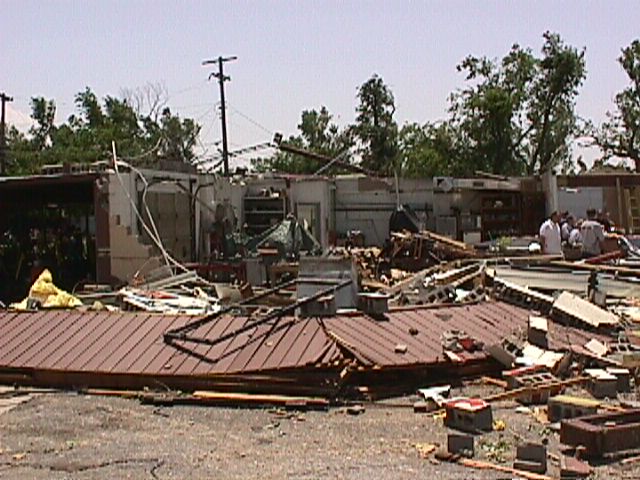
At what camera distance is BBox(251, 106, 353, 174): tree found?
60.2m

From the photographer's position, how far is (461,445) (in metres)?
8.07

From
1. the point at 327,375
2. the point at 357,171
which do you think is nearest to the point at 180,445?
the point at 327,375

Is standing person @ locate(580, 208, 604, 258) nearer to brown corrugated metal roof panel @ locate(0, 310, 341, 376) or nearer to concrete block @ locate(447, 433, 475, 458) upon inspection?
brown corrugated metal roof panel @ locate(0, 310, 341, 376)

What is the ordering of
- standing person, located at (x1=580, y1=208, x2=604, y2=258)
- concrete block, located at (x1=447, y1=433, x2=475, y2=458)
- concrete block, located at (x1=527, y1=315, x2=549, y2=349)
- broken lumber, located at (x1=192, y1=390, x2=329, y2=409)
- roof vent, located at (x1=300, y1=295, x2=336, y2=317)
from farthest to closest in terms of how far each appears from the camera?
1. standing person, located at (x1=580, y1=208, x2=604, y2=258)
2. concrete block, located at (x1=527, y1=315, x2=549, y2=349)
3. roof vent, located at (x1=300, y1=295, x2=336, y2=317)
4. broken lumber, located at (x1=192, y1=390, x2=329, y2=409)
5. concrete block, located at (x1=447, y1=433, x2=475, y2=458)

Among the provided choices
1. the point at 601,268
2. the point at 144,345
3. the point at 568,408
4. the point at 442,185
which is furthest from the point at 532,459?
the point at 442,185

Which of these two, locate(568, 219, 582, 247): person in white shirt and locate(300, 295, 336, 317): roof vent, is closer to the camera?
locate(300, 295, 336, 317): roof vent

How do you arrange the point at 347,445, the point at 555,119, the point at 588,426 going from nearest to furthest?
the point at 588,426
the point at 347,445
the point at 555,119

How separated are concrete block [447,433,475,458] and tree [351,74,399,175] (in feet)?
163

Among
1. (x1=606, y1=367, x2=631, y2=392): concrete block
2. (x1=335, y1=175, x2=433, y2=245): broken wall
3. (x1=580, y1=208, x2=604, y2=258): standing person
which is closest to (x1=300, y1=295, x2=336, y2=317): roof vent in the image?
(x1=606, y1=367, x2=631, y2=392): concrete block

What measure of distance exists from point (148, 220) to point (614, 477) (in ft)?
53.8

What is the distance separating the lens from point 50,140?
68625mm

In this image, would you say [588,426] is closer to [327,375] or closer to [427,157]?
[327,375]

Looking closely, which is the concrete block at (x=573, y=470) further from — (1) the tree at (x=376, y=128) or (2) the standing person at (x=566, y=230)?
(1) the tree at (x=376, y=128)

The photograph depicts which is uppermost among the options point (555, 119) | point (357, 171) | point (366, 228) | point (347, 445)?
point (555, 119)
